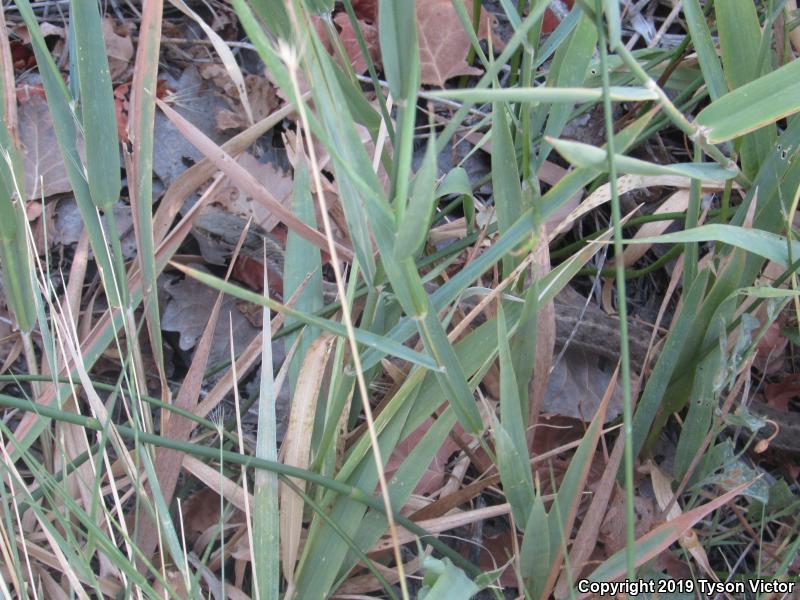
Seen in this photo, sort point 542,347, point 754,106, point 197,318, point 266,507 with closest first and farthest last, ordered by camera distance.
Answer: point 754,106, point 266,507, point 542,347, point 197,318

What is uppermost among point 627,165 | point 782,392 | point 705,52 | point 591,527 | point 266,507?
point 705,52

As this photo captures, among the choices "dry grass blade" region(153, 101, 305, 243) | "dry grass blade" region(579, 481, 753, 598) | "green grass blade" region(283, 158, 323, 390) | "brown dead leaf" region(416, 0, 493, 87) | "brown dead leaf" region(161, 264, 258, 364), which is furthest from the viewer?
"brown dead leaf" region(416, 0, 493, 87)

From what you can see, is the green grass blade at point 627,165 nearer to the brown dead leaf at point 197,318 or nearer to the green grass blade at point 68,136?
the green grass blade at point 68,136

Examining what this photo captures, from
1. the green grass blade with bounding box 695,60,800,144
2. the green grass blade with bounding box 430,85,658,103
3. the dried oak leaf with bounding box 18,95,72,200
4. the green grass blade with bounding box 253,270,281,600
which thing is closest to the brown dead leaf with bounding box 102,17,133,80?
the dried oak leaf with bounding box 18,95,72,200

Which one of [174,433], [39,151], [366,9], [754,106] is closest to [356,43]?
[366,9]

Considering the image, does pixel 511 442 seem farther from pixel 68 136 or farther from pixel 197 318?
pixel 197 318

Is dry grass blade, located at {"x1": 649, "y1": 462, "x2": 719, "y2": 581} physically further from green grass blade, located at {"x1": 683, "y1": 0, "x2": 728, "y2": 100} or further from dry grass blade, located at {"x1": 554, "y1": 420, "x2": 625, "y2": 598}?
green grass blade, located at {"x1": 683, "y1": 0, "x2": 728, "y2": 100}
